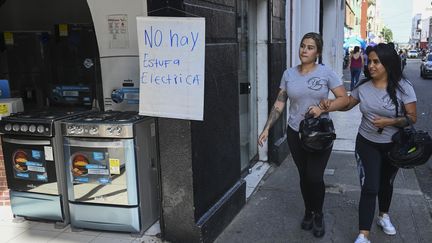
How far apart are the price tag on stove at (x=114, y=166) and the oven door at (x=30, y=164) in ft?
1.96

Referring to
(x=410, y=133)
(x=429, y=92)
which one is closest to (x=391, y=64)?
(x=410, y=133)

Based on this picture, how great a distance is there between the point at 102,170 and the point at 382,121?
7.63ft

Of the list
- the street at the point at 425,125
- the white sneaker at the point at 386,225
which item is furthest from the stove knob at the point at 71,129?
the street at the point at 425,125

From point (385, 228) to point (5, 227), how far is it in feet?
11.6

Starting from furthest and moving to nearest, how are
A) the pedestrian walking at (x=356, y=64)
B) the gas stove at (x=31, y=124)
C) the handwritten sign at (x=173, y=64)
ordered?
the pedestrian walking at (x=356, y=64)
the gas stove at (x=31, y=124)
the handwritten sign at (x=173, y=64)

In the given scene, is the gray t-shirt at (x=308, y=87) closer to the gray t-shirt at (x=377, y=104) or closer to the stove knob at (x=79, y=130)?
the gray t-shirt at (x=377, y=104)

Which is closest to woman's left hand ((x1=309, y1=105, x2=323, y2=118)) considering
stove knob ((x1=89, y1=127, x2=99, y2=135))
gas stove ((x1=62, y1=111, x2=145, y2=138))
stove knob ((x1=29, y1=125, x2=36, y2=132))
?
gas stove ((x1=62, y1=111, x2=145, y2=138))

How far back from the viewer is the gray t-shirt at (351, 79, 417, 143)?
11.6ft

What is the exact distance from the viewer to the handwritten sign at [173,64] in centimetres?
337

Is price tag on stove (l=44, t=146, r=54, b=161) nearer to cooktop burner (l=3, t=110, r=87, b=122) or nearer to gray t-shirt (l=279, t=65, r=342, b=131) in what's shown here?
cooktop burner (l=3, t=110, r=87, b=122)

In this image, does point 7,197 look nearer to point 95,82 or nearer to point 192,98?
point 95,82

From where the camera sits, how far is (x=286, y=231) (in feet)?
13.7

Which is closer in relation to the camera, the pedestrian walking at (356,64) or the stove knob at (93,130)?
the stove knob at (93,130)

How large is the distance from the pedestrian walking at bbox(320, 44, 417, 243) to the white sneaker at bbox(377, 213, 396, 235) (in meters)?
0.37
